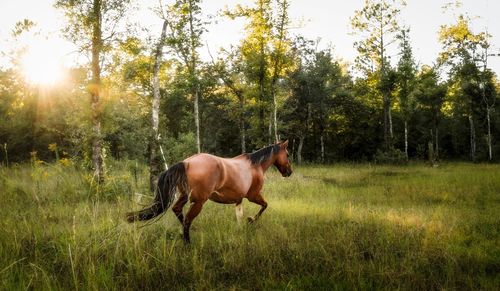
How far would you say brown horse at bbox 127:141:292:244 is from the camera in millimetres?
5859

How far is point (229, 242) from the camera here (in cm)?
552

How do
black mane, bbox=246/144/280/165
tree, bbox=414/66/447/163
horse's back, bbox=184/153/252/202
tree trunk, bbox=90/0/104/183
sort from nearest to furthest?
1. horse's back, bbox=184/153/252/202
2. black mane, bbox=246/144/280/165
3. tree trunk, bbox=90/0/104/183
4. tree, bbox=414/66/447/163

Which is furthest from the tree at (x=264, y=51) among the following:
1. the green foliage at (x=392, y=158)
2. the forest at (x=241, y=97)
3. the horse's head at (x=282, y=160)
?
the horse's head at (x=282, y=160)

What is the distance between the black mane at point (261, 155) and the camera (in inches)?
307

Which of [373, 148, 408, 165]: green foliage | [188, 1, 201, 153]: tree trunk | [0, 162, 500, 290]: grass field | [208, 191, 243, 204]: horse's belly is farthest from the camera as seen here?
[373, 148, 408, 165]: green foliage

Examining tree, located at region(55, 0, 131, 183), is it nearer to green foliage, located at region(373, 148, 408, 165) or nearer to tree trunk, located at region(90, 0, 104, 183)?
tree trunk, located at region(90, 0, 104, 183)

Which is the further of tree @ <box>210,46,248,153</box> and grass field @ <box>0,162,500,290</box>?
→ tree @ <box>210,46,248,153</box>

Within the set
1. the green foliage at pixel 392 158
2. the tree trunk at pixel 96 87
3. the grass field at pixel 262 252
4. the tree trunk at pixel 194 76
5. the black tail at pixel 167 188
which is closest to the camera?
the grass field at pixel 262 252

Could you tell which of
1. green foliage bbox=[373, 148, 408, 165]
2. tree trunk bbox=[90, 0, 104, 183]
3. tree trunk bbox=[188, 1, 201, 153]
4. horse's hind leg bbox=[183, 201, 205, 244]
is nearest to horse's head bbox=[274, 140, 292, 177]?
horse's hind leg bbox=[183, 201, 205, 244]

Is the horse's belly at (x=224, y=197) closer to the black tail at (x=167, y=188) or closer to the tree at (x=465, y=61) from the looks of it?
the black tail at (x=167, y=188)

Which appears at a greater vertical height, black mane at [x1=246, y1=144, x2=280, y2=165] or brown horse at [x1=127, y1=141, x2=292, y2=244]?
black mane at [x1=246, y1=144, x2=280, y2=165]

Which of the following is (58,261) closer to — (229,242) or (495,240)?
(229,242)

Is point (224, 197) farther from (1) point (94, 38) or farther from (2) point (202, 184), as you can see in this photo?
(1) point (94, 38)

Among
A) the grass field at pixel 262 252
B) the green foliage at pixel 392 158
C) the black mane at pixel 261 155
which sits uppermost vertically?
the black mane at pixel 261 155
